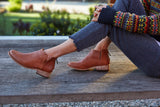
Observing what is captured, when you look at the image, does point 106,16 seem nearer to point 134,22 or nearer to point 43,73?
point 134,22

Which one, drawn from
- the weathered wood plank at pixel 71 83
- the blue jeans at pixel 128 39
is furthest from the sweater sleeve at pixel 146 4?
the weathered wood plank at pixel 71 83

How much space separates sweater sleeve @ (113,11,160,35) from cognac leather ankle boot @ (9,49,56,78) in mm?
577

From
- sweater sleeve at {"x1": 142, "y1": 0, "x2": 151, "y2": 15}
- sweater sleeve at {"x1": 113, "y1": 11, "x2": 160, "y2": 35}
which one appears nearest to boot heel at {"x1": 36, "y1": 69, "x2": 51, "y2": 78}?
sweater sleeve at {"x1": 113, "y1": 11, "x2": 160, "y2": 35}

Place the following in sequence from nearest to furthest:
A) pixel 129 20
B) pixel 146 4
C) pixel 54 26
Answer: pixel 129 20, pixel 146 4, pixel 54 26

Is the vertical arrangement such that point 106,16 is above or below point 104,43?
above

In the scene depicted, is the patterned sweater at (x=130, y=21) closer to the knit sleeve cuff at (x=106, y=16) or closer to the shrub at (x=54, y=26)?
the knit sleeve cuff at (x=106, y=16)

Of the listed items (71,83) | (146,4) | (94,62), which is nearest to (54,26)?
(94,62)

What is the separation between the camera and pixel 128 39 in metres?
1.86

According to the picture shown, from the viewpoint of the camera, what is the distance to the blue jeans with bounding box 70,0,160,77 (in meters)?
1.81

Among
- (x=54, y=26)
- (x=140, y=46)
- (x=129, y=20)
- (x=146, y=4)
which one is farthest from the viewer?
(x=54, y=26)

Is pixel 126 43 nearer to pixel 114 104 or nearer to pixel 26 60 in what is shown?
pixel 114 104

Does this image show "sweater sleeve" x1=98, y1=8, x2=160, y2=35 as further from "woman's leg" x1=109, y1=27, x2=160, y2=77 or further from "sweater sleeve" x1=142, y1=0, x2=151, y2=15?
"sweater sleeve" x1=142, y1=0, x2=151, y2=15

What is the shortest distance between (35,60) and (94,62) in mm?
564

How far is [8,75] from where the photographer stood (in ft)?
6.54
